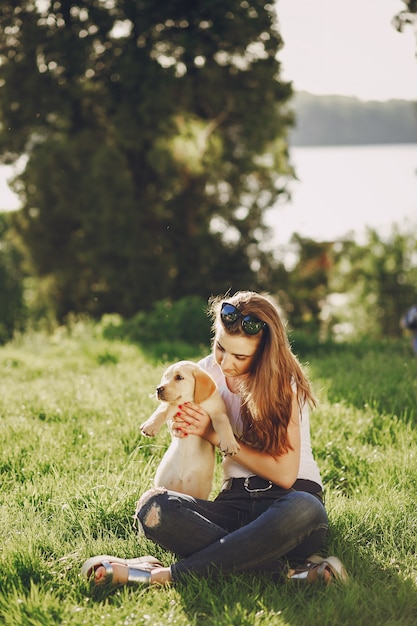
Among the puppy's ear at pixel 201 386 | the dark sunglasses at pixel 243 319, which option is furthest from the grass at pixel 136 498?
the dark sunglasses at pixel 243 319

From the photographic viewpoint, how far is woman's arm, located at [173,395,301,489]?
10.5 feet

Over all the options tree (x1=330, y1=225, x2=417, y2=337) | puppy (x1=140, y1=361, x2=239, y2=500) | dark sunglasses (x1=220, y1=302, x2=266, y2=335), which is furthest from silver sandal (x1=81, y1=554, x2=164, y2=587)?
tree (x1=330, y1=225, x2=417, y2=337)

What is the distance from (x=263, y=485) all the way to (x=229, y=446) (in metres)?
0.29

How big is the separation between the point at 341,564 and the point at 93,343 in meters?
5.96

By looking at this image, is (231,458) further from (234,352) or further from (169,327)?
(169,327)

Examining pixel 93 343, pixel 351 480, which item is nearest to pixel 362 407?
pixel 351 480

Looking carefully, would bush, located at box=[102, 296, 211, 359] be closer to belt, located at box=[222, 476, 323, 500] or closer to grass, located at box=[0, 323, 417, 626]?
grass, located at box=[0, 323, 417, 626]

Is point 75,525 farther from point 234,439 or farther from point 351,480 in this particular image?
point 351,480

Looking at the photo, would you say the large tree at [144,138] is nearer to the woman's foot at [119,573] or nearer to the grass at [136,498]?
the grass at [136,498]

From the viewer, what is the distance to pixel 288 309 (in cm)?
1495

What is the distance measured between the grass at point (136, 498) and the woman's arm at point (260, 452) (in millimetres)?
434

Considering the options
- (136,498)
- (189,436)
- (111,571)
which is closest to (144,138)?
(136,498)

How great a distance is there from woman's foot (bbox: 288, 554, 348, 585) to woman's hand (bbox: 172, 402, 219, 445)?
0.71 metres

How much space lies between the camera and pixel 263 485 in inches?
130
